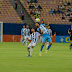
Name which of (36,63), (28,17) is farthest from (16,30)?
(36,63)

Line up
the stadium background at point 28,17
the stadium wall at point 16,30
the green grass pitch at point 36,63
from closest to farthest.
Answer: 1. the green grass pitch at point 36,63
2. the stadium wall at point 16,30
3. the stadium background at point 28,17

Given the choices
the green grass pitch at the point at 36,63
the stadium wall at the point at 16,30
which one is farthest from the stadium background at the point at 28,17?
the green grass pitch at the point at 36,63

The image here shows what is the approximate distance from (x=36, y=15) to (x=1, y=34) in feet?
18.0

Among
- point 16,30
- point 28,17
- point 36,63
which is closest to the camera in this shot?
point 36,63

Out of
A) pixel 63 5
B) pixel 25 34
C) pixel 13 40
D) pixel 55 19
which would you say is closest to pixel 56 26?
pixel 55 19

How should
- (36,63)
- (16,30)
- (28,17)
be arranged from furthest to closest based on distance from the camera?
(28,17) < (16,30) < (36,63)

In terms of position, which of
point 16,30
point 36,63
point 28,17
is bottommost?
point 16,30

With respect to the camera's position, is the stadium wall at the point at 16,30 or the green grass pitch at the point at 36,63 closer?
the green grass pitch at the point at 36,63

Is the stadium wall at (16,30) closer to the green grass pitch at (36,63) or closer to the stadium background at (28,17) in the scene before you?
the stadium background at (28,17)

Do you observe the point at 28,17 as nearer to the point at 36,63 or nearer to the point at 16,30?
the point at 16,30

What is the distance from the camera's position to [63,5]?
3884 centimetres

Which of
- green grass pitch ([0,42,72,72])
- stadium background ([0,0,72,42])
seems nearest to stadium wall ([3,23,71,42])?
stadium background ([0,0,72,42])

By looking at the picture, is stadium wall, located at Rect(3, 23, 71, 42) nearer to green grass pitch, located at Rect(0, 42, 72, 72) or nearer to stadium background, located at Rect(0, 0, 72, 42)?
stadium background, located at Rect(0, 0, 72, 42)

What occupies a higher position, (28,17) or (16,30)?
(28,17)
